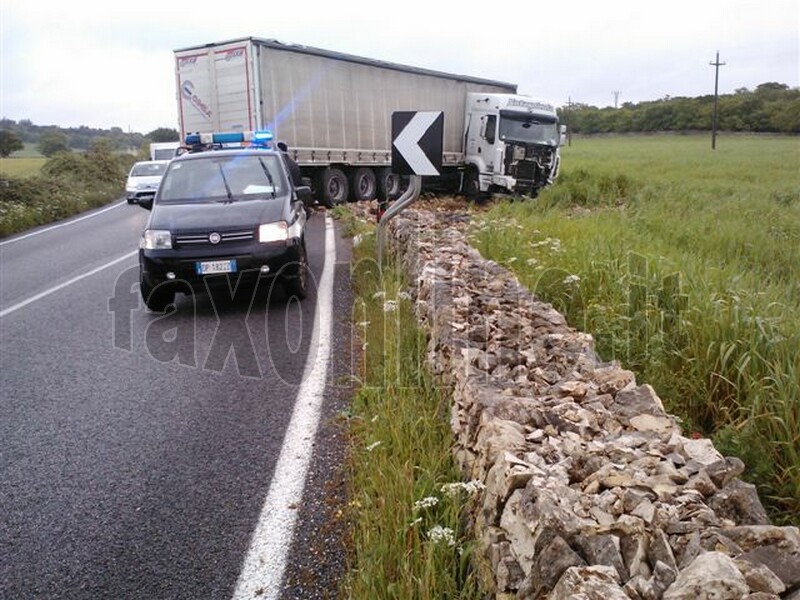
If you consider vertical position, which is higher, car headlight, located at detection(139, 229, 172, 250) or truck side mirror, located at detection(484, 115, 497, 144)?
truck side mirror, located at detection(484, 115, 497, 144)

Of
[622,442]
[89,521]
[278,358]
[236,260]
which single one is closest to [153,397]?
[278,358]

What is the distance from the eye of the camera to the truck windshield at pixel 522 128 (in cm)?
1877

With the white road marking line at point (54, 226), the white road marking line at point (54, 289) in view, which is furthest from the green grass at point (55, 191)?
the white road marking line at point (54, 289)

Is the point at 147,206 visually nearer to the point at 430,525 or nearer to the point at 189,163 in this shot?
the point at 189,163

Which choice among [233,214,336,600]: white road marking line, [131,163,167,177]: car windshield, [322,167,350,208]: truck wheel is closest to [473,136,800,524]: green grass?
[233,214,336,600]: white road marking line

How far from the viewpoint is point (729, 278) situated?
5852 millimetres

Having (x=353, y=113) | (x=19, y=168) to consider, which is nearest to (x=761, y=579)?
(x=353, y=113)

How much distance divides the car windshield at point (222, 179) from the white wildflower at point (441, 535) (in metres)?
5.93

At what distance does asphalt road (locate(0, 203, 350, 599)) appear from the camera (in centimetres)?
286

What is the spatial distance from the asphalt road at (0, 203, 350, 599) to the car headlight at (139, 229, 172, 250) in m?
0.84

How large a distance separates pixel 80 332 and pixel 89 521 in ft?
12.9

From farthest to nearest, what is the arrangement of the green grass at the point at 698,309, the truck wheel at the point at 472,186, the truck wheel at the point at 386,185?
the truck wheel at the point at 472,186
the truck wheel at the point at 386,185
the green grass at the point at 698,309

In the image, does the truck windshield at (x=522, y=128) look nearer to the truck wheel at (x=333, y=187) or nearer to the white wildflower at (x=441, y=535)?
the truck wheel at (x=333, y=187)

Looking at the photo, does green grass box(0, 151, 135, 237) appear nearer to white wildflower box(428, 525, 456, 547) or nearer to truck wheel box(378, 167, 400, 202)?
truck wheel box(378, 167, 400, 202)
